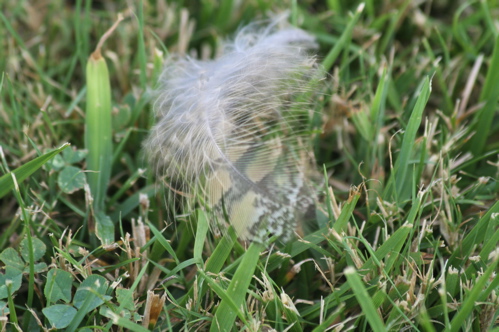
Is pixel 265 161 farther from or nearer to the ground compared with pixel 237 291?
farther from the ground

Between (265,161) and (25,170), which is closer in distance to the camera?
(25,170)

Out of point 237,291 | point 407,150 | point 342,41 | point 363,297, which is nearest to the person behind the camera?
point 363,297

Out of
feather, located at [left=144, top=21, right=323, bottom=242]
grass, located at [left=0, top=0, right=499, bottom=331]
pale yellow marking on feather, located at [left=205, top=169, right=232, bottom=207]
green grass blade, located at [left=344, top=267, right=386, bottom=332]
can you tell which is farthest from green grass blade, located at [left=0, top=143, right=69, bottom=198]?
green grass blade, located at [left=344, top=267, right=386, bottom=332]

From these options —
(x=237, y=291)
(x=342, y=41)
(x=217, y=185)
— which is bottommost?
(x=237, y=291)

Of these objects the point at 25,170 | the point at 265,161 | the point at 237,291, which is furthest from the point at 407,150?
the point at 25,170

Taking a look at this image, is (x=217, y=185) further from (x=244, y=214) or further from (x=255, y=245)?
(x=255, y=245)

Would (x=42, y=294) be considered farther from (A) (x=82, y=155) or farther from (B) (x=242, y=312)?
(B) (x=242, y=312)

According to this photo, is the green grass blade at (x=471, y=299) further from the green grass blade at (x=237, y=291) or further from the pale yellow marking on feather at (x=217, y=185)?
the pale yellow marking on feather at (x=217, y=185)

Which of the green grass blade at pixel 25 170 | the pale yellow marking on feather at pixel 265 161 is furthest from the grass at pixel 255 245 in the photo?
the pale yellow marking on feather at pixel 265 161
